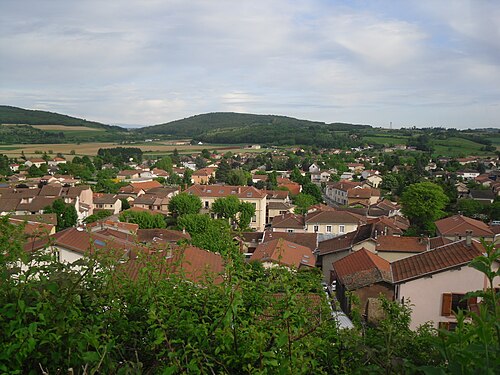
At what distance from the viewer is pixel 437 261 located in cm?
1162

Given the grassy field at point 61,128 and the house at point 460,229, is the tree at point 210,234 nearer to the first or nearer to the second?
the house at point 460,229

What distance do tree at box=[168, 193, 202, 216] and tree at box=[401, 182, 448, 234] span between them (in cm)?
1749

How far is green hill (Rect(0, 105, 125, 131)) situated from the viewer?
15000cm

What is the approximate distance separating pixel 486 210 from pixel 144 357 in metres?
42.5

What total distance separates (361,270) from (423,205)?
21192mm

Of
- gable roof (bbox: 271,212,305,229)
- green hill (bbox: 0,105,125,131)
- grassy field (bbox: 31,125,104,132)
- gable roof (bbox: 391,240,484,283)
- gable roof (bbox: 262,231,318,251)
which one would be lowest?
gable roof (bbox: 271,212,305,229)

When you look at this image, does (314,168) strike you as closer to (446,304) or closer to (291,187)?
(291,187)

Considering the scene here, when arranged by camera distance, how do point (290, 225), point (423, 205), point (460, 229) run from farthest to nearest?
point (423, 205) < point (290, 225) < point (460, 229)

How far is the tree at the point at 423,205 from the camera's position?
3259 centimetres

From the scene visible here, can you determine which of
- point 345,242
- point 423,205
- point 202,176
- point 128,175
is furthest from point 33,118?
point 345,242

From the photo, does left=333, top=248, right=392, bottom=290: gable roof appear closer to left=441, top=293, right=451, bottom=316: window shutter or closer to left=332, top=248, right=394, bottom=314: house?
left=332, top=248, right=394, bottom=314: house

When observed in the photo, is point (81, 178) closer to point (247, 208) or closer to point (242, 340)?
point (247, 208)

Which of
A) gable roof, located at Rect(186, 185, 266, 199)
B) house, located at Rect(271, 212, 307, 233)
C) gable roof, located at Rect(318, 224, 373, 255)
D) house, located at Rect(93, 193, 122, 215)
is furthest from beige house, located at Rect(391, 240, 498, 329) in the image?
house, located at Rect(93, 193, 122, 215)

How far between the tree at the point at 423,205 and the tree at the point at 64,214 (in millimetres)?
26503
